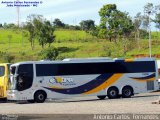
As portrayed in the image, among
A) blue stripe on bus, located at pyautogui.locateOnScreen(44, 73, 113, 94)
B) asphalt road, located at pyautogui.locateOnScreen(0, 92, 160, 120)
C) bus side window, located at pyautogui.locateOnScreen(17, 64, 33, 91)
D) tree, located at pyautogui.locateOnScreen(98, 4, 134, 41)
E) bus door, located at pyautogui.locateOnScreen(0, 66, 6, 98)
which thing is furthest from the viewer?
tree, located at pyautogui.locateOnScreen(98, 4, 134, 41)

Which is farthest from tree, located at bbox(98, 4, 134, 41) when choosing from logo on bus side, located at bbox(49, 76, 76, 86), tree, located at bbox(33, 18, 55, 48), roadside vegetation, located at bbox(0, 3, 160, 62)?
logo on bus side, located at bbox(49, 76, 76, 86)

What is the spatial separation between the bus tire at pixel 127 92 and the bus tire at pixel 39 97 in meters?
5.55

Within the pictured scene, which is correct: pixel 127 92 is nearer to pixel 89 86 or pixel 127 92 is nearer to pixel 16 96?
pixel 89 86

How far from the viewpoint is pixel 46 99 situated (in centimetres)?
3362

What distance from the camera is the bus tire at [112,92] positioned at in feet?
108

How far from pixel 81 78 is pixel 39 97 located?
126 inches

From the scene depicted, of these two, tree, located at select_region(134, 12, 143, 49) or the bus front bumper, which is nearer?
the bus front bumper

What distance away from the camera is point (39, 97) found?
31141 millimetres

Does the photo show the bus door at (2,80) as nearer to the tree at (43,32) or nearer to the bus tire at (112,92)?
the bus tire at (112,92)

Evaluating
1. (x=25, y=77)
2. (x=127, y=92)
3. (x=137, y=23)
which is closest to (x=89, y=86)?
(x=127, y=92)

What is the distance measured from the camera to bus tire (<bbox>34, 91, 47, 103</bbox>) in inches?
1220

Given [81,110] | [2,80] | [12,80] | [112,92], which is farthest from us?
[112,92]

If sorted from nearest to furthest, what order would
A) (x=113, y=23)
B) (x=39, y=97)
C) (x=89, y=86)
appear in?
1. (x=39, y=97)
2. (x=89, y=86)
3. (x=113, y=23)

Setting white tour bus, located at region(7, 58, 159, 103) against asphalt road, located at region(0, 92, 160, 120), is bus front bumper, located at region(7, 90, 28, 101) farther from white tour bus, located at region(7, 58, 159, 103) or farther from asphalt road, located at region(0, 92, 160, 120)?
asphalt road, located at region(0, 92, 160, 120)
